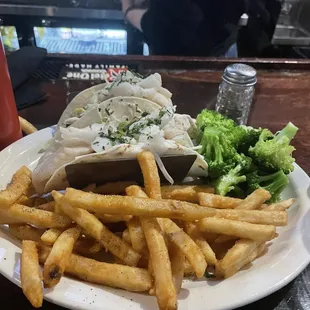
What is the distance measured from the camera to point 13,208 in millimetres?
1441

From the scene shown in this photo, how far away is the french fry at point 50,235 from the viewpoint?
1.38 m

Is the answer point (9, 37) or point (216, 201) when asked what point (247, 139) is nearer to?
point (216, 201)

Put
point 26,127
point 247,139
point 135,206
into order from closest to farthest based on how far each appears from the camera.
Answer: point 135,206 → point 247,139 → point 26,127

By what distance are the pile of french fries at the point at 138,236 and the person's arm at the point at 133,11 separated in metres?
2.65

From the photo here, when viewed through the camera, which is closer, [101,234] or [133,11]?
[101,234]

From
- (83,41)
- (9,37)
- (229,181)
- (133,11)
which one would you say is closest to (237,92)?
(229,181)

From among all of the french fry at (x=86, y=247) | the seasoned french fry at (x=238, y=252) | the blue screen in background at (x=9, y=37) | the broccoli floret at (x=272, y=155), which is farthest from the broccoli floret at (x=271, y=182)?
the blue screen in background at (x=9, y=37)

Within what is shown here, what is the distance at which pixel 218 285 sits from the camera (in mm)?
1371

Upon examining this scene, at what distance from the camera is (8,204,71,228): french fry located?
4.70 ft

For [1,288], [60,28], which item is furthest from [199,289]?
[60,28]

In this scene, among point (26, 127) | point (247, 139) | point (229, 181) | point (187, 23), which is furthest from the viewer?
point (187, 23)

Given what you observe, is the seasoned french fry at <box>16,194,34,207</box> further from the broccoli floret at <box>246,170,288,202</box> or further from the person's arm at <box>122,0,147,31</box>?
the person's arm at <box>122,0,147,31</box>

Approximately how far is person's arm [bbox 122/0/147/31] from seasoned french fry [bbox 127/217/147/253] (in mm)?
2851

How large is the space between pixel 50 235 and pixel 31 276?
18cm
